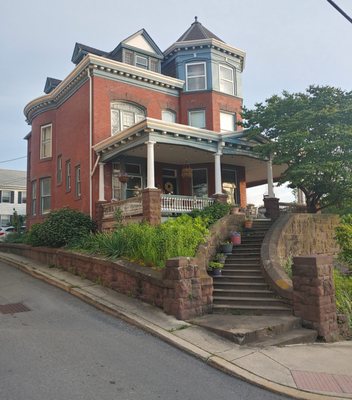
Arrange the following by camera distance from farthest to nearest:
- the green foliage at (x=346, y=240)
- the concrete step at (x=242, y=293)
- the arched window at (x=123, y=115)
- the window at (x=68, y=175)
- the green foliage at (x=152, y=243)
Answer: the window at (x=68, y=175), the arched window at (x=123, y=115), the green foliage at (x=346, y=240), the green foliage at (x=152, y=243), the concrete step at (x=242, y=293)

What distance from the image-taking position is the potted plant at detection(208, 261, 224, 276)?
1030cm

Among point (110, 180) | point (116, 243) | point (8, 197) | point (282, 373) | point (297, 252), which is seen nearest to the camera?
point (282, 373)

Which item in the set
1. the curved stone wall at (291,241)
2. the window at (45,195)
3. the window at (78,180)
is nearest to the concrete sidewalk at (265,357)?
the curved stone wall at (291,241)

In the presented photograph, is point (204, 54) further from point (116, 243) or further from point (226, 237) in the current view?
point (116, 243)

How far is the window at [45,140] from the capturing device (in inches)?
869

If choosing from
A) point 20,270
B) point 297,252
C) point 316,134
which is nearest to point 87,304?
point 20,270

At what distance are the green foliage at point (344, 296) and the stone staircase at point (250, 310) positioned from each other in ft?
3.75

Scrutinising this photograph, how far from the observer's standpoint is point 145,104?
64.2ft

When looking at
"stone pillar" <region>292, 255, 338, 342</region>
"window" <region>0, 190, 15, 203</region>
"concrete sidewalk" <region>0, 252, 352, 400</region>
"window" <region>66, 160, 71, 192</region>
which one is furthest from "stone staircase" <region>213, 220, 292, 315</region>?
"window" <region>0, 190, 15, 203</region>

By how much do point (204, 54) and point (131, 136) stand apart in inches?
349

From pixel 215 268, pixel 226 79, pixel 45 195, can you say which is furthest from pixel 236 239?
pixel 45 195

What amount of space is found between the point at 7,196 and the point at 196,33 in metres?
32.5

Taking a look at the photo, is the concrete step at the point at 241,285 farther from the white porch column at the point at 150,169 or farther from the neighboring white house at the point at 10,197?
the neighboring white house at the point at 10,197

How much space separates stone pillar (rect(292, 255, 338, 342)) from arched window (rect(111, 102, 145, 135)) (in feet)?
42.2
